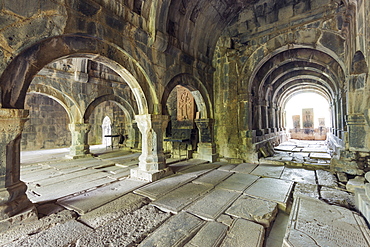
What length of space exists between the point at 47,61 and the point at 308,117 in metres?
17.1

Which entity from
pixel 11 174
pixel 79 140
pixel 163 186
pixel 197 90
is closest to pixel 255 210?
pixel 163 186

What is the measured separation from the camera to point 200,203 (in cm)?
275

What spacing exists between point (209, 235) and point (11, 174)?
2836mm

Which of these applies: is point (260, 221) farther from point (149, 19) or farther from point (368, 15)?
point (149, 19)

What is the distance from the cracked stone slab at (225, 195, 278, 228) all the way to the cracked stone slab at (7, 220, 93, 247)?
2.00 metres

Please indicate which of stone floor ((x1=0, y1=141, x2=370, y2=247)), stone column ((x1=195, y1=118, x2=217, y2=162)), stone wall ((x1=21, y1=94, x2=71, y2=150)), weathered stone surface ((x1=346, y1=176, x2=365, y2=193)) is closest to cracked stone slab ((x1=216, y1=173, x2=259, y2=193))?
stone floor ((x1=0, y1=141, x2=370, y2=247))

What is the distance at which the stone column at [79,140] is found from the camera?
6828 millimetres

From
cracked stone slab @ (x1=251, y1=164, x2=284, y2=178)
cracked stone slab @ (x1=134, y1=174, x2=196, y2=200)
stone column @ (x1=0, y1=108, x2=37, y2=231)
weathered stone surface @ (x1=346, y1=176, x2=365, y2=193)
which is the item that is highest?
stone column @ (x1=0, y1=108, x2=37, y2=231)

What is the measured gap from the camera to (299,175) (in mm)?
4230

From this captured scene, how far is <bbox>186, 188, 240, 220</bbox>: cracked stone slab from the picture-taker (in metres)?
2.42

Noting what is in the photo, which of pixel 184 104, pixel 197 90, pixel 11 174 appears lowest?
pixel 11 174

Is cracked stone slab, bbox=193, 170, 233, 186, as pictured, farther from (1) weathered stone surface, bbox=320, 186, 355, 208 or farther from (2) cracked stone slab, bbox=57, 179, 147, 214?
(1) weathered stone surface, bbox=320, 186, 355, 208

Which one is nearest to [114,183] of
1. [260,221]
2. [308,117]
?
[260,221]

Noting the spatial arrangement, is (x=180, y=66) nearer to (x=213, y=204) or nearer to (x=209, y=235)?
(x=213, y=204)
